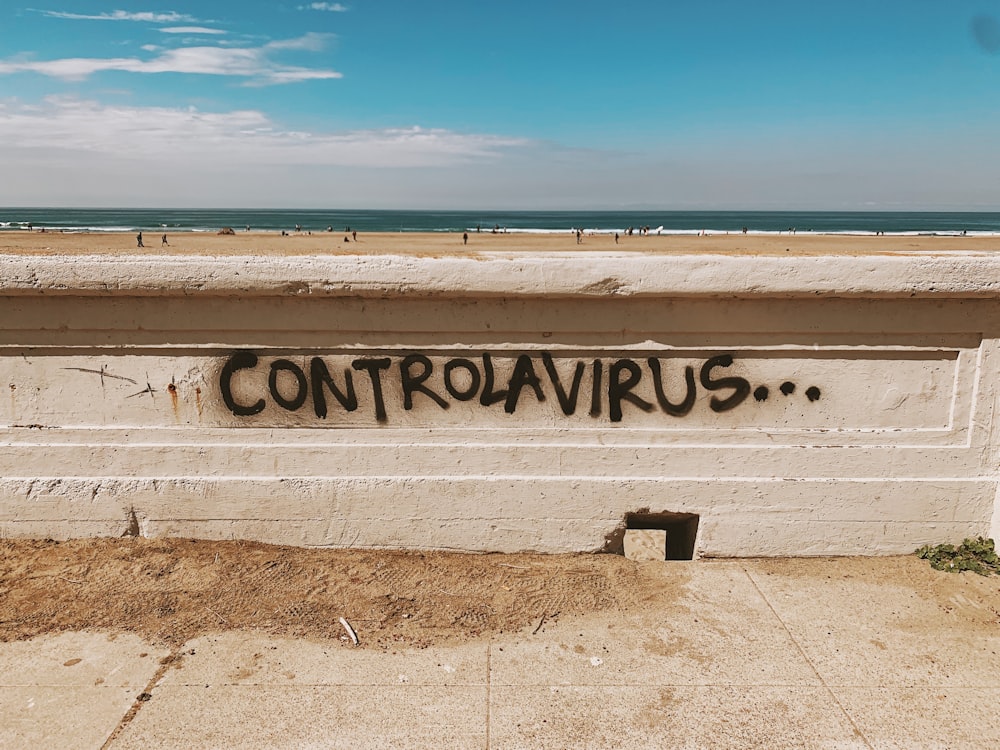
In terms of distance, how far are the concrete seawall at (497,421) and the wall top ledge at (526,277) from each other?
0.36 ft

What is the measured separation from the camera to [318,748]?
2633mm

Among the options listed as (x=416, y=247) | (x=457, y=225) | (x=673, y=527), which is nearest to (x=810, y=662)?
(x=673, y=527)

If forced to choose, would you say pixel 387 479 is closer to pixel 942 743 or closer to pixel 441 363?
pixel 441 363

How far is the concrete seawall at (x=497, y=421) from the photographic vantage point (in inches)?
154

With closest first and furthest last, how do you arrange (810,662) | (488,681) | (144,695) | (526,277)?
(144,695) < (488,681) < (810,662) < (526,277)

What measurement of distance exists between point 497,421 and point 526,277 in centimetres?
88

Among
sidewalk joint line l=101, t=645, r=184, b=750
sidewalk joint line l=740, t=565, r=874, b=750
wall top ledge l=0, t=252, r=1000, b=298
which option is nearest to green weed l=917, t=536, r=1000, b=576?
sidewalk joint line l=740, t=565, r=874, b=750

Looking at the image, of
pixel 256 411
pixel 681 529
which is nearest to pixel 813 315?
pixel 681 529

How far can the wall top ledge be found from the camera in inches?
148

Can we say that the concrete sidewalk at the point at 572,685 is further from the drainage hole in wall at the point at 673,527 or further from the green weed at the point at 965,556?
the drainage hole in wall at the point at 673,527

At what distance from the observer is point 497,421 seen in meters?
4.04

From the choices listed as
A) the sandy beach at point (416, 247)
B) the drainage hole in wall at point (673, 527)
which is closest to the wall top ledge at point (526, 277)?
the drainage hole in wall at point (673, 527)

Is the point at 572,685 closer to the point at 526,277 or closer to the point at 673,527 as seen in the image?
the point at 673,527

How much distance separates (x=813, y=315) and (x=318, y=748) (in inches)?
131
